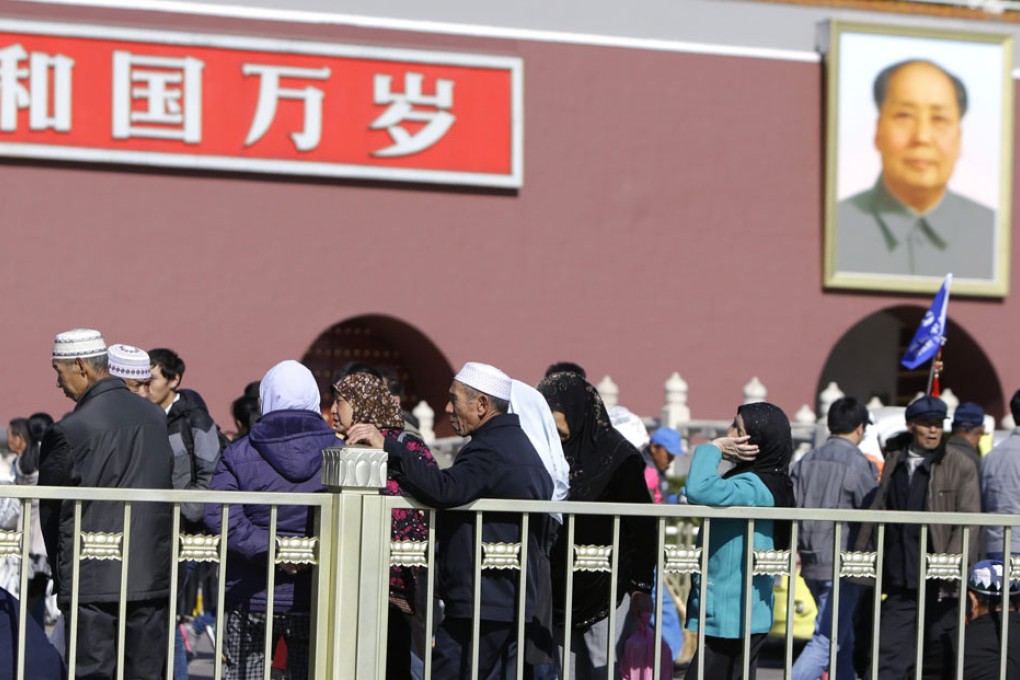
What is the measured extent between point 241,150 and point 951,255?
785 cm

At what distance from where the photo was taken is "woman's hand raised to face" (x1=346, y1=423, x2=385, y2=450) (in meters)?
5.41

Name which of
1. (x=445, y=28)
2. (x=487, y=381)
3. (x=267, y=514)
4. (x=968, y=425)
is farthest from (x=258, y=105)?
(x=487, y=381)

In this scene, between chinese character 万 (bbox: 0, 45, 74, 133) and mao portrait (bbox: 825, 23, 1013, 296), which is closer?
chinese character 万 (bbox: 0, 45, 74, 133)

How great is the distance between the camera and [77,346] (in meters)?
6.00

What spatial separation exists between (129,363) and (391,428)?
4.47 feet

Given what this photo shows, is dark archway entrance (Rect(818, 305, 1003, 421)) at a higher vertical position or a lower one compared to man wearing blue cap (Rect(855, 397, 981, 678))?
higher

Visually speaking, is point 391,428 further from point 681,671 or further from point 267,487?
point 681,671

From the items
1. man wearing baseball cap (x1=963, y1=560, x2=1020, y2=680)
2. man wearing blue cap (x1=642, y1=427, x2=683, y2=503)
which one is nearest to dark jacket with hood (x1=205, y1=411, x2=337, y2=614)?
man wearing baseball cap (x1=963, y1=560, x2=1020, y2=680)

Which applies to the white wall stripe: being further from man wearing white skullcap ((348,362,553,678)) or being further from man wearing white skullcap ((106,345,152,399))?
man wearing white skullcap ((348,362,553,678))

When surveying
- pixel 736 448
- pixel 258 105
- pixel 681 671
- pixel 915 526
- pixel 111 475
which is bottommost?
pixel 681 671

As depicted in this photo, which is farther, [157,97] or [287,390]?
[157,97]

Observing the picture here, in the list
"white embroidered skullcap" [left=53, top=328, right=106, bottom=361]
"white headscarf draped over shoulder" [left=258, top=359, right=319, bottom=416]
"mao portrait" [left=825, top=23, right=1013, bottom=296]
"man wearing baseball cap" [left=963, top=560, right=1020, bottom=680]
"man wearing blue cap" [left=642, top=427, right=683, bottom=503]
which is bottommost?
"man wearing baseball cap" [left=963, top=560, right=1020, bottom=680]

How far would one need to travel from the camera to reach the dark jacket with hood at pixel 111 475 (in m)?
5.69

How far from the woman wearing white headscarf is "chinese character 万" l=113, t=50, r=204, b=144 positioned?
1061 centimetres
